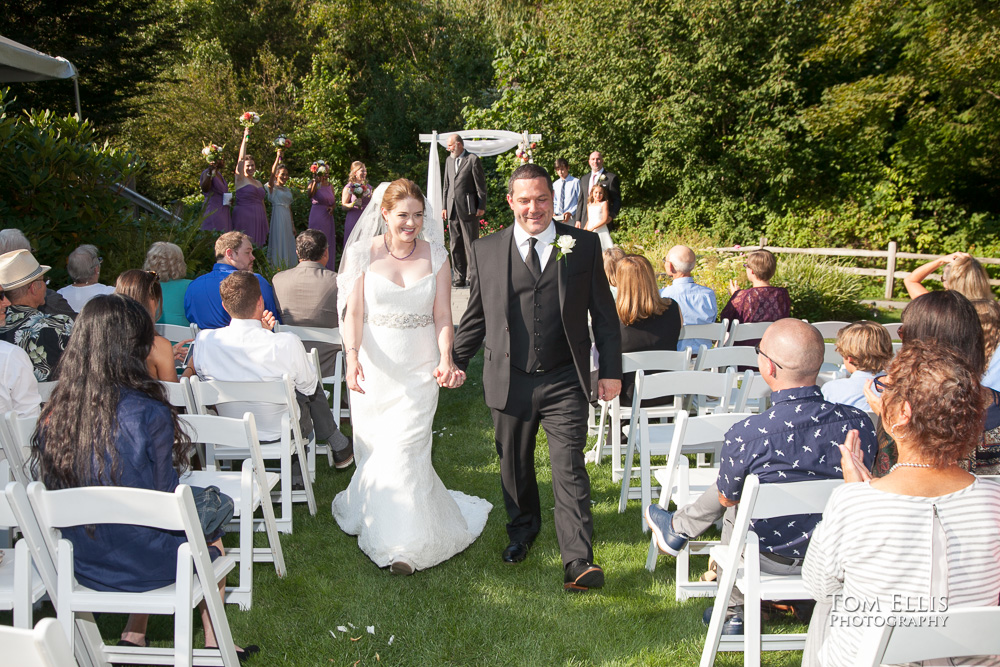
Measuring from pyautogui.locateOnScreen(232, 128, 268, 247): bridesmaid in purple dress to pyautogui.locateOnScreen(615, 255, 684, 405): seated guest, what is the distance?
23.9ft

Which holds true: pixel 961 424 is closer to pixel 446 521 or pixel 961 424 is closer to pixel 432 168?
pixel 446 521

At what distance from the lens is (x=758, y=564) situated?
2.66 m

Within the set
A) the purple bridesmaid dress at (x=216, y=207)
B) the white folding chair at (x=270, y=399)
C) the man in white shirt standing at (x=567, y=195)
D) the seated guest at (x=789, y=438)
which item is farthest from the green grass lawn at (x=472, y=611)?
the man in white shirt standing at (x=567, y=195)

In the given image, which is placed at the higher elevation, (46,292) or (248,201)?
(248,201)

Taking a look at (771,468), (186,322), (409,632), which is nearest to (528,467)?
(409,632)

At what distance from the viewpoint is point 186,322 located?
5.87m

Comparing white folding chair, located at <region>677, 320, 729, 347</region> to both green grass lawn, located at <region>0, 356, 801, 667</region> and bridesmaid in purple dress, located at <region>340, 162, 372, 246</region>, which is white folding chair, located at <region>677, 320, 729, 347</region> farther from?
bridesmaid in purple dress, located at <region>340, 162, 372, 246</region>

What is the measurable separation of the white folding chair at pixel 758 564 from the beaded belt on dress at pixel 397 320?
201 cm

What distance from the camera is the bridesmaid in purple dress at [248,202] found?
431 inches

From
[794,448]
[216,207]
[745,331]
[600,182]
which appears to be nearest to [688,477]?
[794,448]

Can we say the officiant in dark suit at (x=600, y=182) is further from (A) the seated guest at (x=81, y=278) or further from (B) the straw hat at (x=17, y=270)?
(B) the straw hat at (x=17, y=270)

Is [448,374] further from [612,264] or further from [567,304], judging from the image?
[612,264]

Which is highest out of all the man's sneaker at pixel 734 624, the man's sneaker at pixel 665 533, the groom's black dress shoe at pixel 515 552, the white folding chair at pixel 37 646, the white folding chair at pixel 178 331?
the white folding chair at pixel 37 646

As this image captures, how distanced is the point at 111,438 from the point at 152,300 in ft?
5.88
